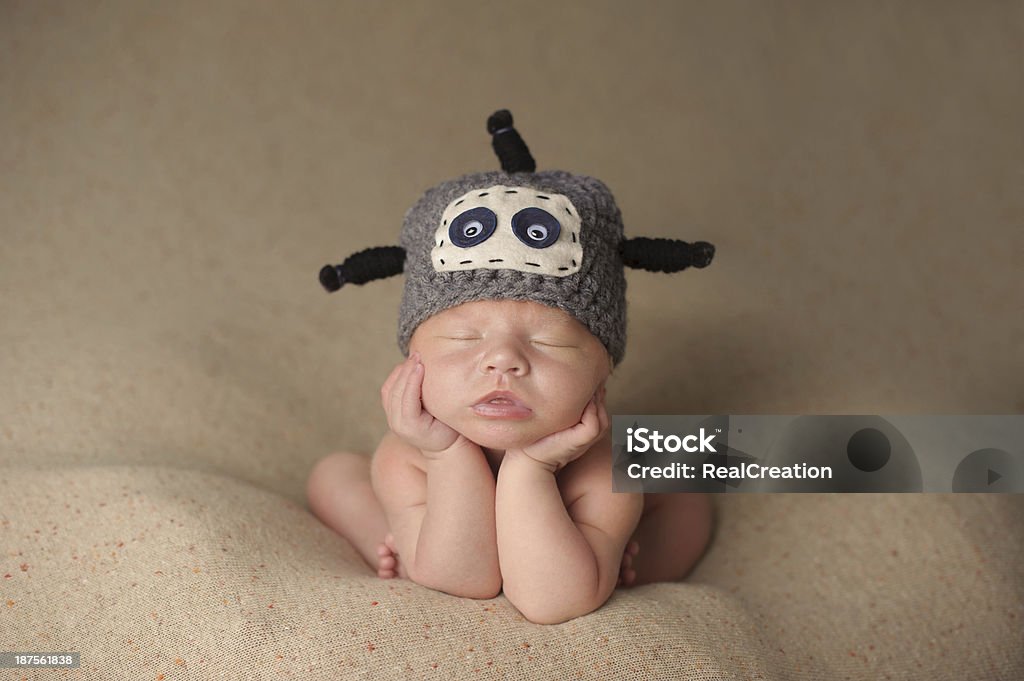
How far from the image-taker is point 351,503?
66.1 inches

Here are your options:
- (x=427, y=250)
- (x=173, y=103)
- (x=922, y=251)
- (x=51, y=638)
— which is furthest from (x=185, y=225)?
(x=922, y=251)

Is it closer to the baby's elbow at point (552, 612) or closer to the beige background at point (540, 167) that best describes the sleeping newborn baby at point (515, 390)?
the baby's elbow at point (552, 612)

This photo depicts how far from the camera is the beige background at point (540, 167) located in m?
1.78

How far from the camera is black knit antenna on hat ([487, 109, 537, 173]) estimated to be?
1.53 m

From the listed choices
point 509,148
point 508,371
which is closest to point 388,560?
point 508,371

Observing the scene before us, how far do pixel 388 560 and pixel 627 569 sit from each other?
344mm

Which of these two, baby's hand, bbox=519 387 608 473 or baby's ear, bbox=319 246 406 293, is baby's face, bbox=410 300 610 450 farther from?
baby's ear, bbox=319 246 406 293

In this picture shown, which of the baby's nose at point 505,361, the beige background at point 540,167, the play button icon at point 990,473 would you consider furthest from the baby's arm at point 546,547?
the play button icon at point 990,473

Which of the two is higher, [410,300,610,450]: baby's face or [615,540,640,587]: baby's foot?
A: [410,300,610,450]: baby's face

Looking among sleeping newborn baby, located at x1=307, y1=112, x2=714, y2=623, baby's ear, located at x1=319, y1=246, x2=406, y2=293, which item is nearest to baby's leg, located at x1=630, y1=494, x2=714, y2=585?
sleeping newborn baby, located at x1=307, y1=112, x2=714, y2=623

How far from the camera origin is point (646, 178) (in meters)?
2.45

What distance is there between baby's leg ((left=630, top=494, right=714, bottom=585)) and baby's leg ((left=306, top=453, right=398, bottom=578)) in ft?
1.29

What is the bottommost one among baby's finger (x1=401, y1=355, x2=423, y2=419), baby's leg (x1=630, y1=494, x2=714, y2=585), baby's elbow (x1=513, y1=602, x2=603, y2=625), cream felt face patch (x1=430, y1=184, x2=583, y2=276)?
baby's elbow (x1=513, y1=602, x2=603, y2=625)

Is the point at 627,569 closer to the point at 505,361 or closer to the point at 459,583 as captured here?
the point at 459,583
